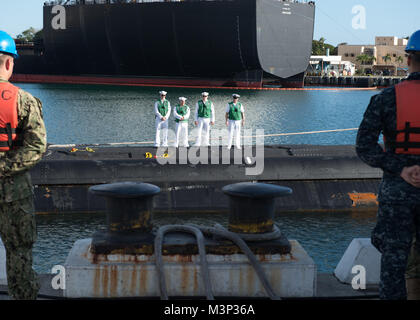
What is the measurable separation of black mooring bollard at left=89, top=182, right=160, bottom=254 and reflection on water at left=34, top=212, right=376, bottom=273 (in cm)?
569

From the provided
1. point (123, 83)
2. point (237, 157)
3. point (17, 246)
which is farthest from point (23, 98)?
point (123, 83)

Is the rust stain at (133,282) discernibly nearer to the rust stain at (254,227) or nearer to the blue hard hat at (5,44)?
the rust stain at (254,227)

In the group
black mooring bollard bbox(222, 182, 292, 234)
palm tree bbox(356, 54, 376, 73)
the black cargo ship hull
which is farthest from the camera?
palm tree bbox(356, 54, 376, 73)

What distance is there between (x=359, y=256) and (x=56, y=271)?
2.92 metres

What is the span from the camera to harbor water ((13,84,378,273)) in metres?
11.1

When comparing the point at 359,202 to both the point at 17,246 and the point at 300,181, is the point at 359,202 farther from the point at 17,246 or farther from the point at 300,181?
the point at 17,246

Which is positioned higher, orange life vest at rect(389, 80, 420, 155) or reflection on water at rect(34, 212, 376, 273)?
orange life vest at rect(389, 80, 420, 155)

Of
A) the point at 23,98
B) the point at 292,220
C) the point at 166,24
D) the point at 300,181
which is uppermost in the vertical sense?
the point at 166,24

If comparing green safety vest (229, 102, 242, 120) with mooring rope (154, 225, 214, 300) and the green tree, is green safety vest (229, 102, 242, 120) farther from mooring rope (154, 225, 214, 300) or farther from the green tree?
the green tree

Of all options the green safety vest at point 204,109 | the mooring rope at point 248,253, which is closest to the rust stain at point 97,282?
the mooring rope at point 248,253

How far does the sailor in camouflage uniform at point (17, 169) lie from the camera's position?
4.07 meters

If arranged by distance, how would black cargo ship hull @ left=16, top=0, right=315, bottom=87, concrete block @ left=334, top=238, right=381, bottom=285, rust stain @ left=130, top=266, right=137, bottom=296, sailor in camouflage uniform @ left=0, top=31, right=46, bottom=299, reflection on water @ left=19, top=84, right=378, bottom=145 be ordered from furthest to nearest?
black cargo ship hull @ left=16, top=0, right=315, bottom=87, reflection on water @ left=19, top=84, right=378, bottom=145, concrete block @ left=334, top=238, right=381, bottom=285, rust stain @ left=130, top=266, right=137, bottom=296, sailor in camouflage uniform @ left=0, top=31, right=46, bottom=299

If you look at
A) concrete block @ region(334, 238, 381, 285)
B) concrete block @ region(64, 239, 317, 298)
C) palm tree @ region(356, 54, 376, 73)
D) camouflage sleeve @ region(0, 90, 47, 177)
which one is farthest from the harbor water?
palm tree @ region(356, 54, 376, 73)

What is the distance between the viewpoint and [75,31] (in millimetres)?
76250
